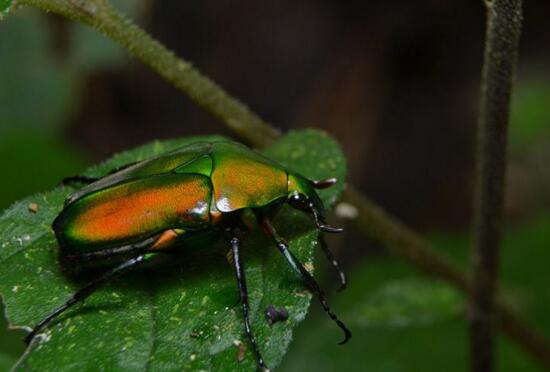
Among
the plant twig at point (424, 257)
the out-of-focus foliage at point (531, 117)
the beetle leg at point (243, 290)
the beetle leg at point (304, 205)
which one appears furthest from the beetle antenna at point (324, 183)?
the out-of-focus foliage at point (531, 117)

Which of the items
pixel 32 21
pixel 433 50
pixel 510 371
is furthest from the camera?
pixel 433 50

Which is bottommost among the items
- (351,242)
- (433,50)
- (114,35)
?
(351,242)

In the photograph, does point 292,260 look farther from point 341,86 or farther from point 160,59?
point 341,86

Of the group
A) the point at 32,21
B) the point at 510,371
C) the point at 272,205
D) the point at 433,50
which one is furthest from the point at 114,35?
the point at 433,50

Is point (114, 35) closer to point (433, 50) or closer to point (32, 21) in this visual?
point (32, 21)

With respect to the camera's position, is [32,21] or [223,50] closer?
[32,21]

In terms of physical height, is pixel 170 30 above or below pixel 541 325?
above

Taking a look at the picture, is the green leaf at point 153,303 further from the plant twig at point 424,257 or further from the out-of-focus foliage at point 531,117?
the out-of-focus foliage at point 531,117
